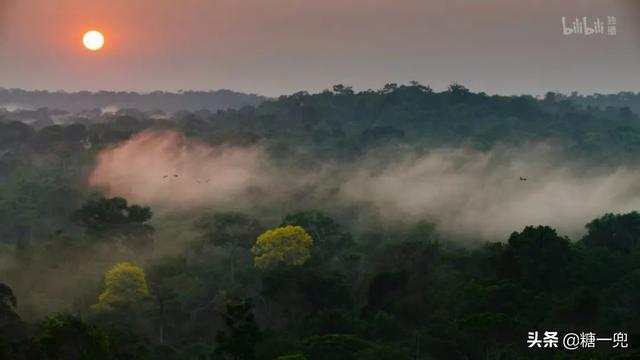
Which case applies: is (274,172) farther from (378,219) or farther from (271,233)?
(271,233)

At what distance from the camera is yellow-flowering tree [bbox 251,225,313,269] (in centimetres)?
4978

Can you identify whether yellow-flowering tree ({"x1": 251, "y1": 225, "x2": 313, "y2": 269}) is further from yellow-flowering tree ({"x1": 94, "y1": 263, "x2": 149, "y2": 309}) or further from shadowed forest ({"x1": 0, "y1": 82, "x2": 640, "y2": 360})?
yellow-flowering tree ({"x1": 94, "y1": 263, "x2": 149, "y2": 309})

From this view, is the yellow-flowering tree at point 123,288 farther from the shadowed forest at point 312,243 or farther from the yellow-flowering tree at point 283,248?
the yellow-flowering tree at point 283,248

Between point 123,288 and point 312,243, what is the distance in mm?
14110

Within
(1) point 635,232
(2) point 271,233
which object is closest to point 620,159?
(1) point 635,232

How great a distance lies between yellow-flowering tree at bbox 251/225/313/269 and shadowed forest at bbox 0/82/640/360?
4.0 inches

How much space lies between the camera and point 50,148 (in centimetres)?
10338

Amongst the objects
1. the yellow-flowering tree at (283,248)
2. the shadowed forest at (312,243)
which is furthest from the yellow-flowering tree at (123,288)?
the yellow-flowering tree at (283,248)

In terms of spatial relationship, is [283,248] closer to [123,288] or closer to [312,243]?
[312,243]

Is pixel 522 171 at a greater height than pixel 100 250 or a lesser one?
greater

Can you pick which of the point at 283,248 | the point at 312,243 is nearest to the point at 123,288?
the point at 283,248

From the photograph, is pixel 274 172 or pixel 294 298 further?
pixel 274 172

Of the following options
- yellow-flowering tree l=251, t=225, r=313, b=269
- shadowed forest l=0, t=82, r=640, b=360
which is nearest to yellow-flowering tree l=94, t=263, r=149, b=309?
shadowed forest l=0, t=82, r=640, b=360

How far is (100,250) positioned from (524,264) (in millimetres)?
25586
